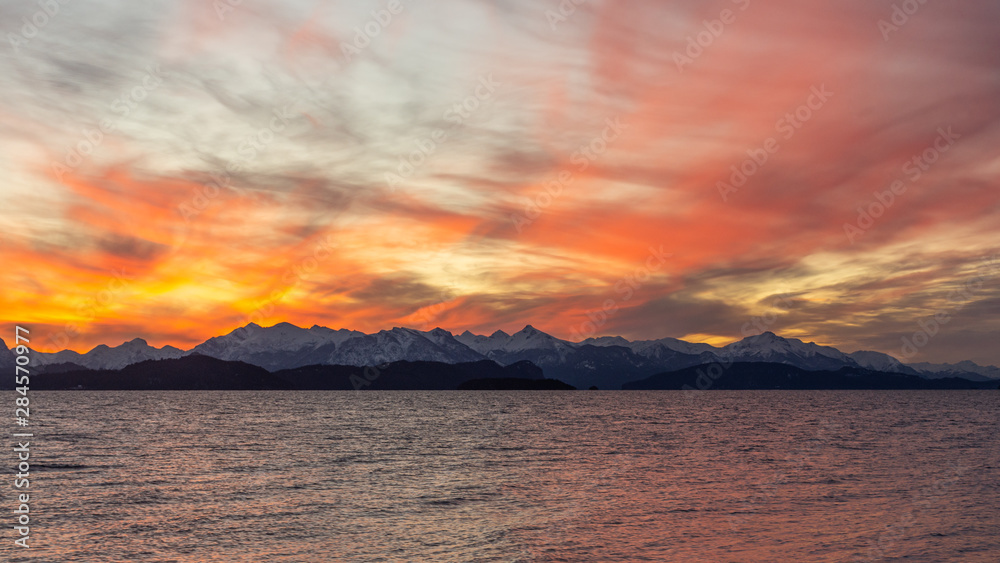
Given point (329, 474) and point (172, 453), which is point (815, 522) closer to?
point (329, 474)

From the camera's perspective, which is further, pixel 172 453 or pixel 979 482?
pixel 172 453

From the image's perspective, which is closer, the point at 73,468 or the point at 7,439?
the point at 73,468

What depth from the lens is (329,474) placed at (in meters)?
61.7

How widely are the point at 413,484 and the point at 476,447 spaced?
34.1 m

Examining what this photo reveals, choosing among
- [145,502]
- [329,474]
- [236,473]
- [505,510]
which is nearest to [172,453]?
[236,473]

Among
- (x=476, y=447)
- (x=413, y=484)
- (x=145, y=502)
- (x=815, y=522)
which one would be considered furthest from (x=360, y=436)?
(x=815, y=522)

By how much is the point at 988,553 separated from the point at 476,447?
206 feet

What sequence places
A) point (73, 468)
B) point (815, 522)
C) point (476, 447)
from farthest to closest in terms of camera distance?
point (476, 447)
point (73, 468)
point (815, 522)

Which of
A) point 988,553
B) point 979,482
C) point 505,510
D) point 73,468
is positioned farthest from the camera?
point 73,468

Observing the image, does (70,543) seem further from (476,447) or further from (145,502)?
(476,447)

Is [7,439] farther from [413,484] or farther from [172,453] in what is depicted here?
[413,484]

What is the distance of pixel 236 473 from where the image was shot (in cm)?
6166

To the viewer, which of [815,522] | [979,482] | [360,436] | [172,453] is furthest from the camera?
[360,436]

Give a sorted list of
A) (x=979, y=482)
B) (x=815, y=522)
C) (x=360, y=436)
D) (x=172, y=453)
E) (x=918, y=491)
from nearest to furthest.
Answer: (x=815, y=522) < (x=918, y=491) < (x=979, y=482) < (x=172, y=453) < (x=360, y=436)
